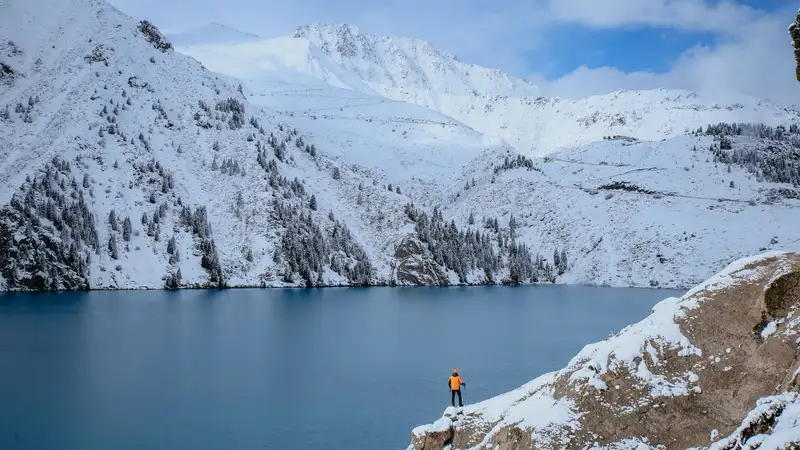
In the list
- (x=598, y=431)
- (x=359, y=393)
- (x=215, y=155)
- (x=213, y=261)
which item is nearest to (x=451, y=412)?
(x=598, y=431)

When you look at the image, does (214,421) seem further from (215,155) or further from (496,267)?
(496,267)

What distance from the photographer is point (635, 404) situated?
16.2m

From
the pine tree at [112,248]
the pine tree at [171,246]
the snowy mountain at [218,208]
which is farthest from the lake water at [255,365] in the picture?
the pine tree at [171,246]

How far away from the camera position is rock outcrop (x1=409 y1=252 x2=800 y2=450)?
15203 millimetres

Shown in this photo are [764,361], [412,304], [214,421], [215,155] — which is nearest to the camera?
[764,361]

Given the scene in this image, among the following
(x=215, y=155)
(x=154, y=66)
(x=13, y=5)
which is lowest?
(x=215, y=155)

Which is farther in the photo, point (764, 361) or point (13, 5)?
point (13, 5)

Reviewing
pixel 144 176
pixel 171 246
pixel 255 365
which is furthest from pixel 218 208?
pixel 255 365

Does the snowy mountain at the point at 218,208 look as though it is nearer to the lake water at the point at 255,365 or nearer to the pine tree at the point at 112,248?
the pine tree at the point at 112,248

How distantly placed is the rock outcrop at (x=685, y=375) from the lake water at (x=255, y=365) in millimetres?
18486

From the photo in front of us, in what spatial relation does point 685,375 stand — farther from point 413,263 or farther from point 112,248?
point 413,263

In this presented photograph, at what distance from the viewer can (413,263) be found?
524ft

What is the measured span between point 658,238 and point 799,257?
16749 centimetres

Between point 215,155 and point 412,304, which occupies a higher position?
point 215,155
